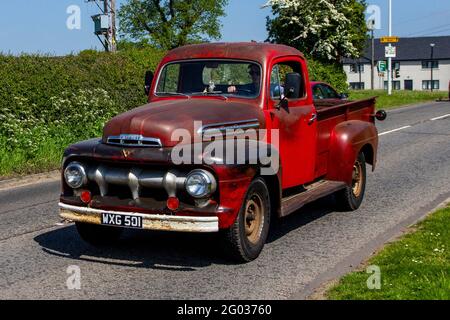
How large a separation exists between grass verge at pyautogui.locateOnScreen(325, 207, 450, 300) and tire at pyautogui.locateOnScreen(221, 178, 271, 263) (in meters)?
1.07

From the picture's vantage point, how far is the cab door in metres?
7.55

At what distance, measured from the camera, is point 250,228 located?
6.86 m

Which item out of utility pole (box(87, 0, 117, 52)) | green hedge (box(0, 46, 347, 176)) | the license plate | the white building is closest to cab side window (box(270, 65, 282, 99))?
the license plate

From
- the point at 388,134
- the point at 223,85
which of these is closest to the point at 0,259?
the point at 223,85

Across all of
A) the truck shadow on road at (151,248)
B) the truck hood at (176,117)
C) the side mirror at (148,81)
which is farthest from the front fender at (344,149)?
the side mirror at (148,81)

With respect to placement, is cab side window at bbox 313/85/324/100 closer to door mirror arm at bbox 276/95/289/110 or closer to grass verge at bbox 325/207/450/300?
door mirror arm at bbox 276/95/289/110

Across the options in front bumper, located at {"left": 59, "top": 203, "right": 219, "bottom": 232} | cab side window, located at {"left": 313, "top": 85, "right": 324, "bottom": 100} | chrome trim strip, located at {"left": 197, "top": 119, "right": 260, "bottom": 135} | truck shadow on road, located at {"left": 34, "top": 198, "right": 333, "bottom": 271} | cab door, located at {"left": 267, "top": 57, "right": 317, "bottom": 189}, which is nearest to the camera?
front bumper, located at {"left": 59, "top": 203, "right": 219, "bottom": 232}

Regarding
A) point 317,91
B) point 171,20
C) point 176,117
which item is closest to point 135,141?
point 176,117

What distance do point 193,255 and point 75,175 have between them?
1461mm

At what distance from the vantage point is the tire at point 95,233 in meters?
7.35

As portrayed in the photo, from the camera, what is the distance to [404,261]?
6445 millimetres

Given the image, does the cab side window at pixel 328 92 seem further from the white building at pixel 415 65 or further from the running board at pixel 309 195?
the white building at pixel 415 65

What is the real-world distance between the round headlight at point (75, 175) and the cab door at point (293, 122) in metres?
2.04
